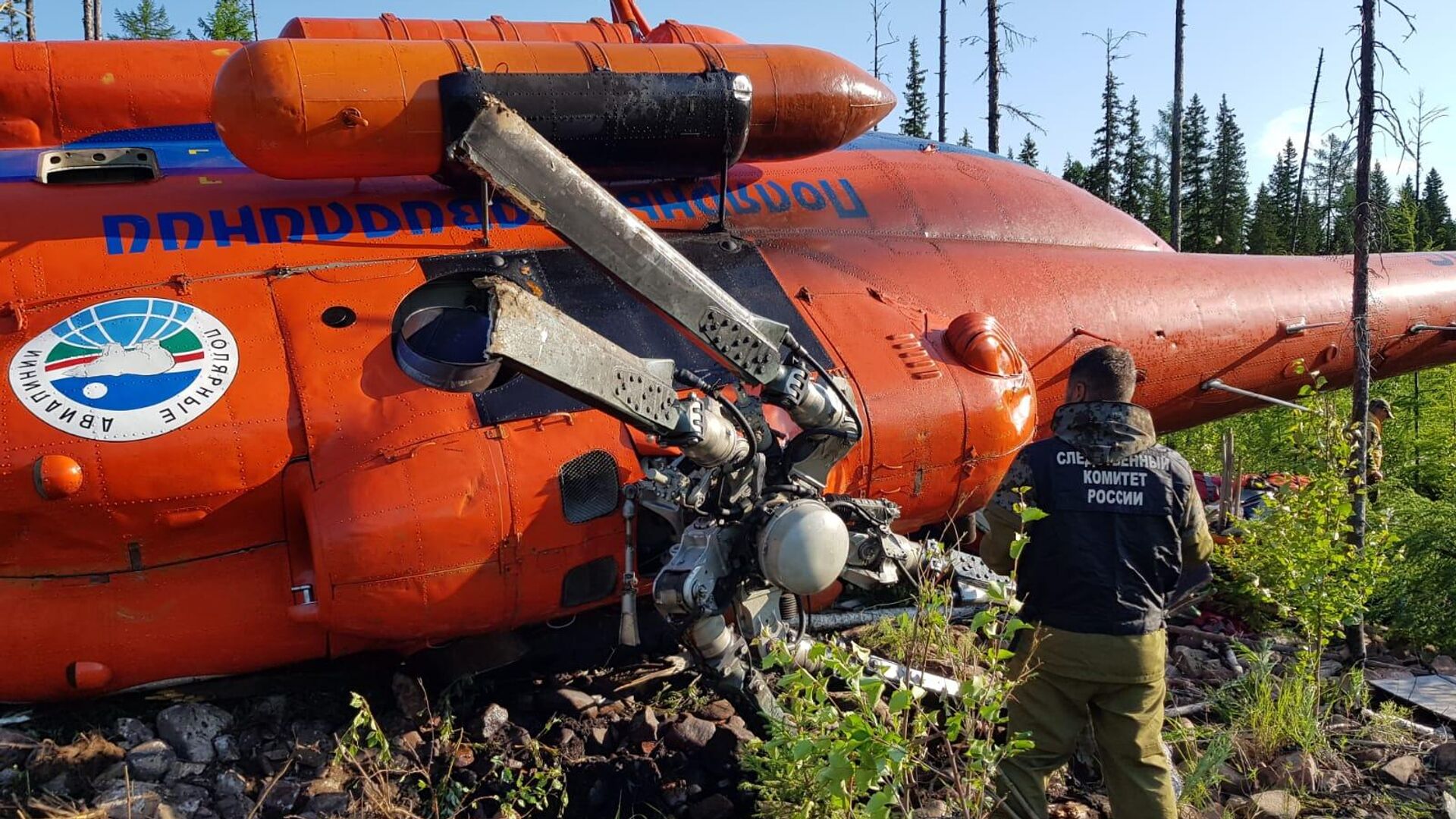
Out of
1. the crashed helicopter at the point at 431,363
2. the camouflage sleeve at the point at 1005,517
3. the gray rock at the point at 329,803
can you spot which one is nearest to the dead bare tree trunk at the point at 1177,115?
the crashed helicopter at the point at 431,363

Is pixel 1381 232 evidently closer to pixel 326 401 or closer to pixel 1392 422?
pixel 1392 422

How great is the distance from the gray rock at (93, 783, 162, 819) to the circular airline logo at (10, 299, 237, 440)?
4.45ft

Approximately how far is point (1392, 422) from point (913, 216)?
8011 millimetres

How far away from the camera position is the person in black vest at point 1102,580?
3.65m

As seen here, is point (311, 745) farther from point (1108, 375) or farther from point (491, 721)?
point (1108, 375)

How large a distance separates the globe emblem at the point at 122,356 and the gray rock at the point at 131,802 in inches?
57.8

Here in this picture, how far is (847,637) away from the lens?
5777mm

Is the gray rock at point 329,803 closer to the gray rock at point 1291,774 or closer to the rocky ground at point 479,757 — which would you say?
the rocky ground at point 479,757

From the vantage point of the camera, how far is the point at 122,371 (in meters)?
4.00

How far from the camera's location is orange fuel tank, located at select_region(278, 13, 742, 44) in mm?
5789

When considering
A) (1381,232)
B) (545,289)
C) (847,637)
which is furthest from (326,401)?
(1381,232)

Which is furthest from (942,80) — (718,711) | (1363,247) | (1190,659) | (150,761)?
(150,761)

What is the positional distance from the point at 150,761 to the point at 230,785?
333mm

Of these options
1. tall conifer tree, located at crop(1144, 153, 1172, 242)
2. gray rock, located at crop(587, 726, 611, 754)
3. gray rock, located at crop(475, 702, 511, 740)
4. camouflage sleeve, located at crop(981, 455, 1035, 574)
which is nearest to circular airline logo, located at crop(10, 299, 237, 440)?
gray rock, located at crop(475, 702, 511, 740)
